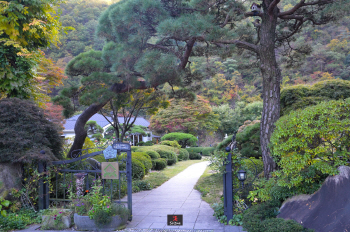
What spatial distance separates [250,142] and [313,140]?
505cm

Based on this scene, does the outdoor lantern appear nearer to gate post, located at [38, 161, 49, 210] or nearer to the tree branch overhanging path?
the tree branch overhanging path

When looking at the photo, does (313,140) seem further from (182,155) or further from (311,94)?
(182,155)

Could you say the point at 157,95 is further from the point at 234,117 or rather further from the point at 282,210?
the point at 234,117

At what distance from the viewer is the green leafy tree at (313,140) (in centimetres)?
373

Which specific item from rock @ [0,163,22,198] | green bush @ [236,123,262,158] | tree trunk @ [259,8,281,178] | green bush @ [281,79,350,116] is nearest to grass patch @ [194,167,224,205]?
tree trunk @ [259,8,281,178]

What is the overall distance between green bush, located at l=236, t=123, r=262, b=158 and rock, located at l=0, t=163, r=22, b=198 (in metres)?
6.38

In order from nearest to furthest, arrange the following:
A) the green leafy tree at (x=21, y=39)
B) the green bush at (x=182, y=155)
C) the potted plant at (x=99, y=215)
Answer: the potted plant at (x=99, y=215)
the green leafy tree at (x=21, y=39)
the green bush at (x=182, y=155)

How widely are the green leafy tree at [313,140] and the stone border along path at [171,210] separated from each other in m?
1.48

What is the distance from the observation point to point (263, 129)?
5.99 m

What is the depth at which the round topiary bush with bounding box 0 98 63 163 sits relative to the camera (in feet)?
17.1

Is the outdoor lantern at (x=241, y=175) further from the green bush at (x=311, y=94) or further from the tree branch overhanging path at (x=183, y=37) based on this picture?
the green bush at (x=311, y=94)

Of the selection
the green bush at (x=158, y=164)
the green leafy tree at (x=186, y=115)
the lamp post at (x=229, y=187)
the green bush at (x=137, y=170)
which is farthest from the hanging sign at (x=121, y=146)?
the green leafy tree at (x=186, y=115)

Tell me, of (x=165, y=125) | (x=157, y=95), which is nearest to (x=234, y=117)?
(x=165, y=125)

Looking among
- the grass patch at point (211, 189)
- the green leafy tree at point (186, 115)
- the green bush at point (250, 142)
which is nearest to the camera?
the grass patch at point (211, 189)
